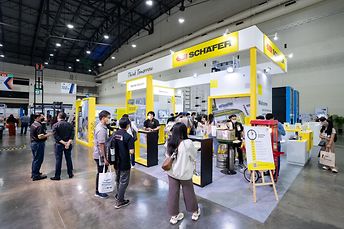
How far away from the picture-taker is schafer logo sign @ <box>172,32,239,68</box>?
4031 millimetres

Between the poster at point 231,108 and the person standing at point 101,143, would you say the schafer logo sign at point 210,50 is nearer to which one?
the poster at point 231,108

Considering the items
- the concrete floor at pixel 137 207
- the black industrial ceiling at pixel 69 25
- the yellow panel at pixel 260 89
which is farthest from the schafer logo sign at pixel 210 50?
the black industrial ceiling at pixel 69 25

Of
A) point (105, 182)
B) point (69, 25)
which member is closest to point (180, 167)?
point (105, 182)

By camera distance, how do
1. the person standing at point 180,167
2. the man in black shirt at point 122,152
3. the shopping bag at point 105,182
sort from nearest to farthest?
the person standing at point 180,167 < the man in black shirt at point 122,152 < the shopping bag at point 105,182

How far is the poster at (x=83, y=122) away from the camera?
27.2 feet

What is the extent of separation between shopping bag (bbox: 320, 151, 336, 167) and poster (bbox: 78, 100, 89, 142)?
8.59 meters

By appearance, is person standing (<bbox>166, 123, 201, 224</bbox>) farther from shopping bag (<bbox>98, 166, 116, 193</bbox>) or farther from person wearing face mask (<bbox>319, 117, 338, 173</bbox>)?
person wearing face mask (<bbox>319, 117, 338, 173</bbox>)

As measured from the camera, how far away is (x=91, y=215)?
239 cm

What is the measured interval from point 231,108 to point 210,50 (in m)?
2.15

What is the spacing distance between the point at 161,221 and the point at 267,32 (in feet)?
34.6

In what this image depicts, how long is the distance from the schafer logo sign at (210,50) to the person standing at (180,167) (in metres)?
2.83

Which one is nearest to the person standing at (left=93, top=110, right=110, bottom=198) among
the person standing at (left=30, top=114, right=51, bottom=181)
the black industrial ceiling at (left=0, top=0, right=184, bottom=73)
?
the person standing at (left=30, top=114, right=51, bottom=181)

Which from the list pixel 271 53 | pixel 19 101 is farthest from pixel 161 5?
pixel 19 101

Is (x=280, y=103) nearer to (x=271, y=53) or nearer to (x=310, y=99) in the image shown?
(x=310, y=99)
